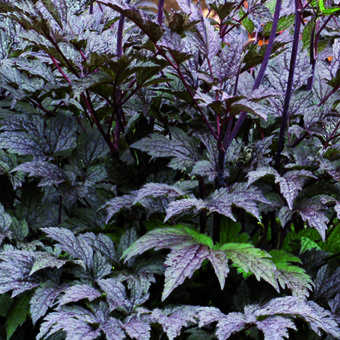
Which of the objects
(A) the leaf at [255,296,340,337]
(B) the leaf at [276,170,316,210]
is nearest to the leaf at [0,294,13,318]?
(A) the leaf at [255,296,340,337]

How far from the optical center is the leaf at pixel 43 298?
3.45ft

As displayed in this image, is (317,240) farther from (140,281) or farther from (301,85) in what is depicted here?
(140,281)

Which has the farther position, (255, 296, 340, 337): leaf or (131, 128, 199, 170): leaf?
(131, 128, 199, 170): leaf

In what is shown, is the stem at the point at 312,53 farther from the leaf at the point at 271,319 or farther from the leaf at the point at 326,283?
the leaf at the point at 271,319

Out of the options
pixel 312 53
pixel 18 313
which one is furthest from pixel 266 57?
pixel 18 313

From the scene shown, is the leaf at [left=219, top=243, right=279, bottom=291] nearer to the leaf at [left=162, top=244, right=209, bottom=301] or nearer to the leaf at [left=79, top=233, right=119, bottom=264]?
the leaf at [left=162, top=244, right=209, bottom=301]

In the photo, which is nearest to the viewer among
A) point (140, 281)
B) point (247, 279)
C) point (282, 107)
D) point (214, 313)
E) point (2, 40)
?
point (214, 313)

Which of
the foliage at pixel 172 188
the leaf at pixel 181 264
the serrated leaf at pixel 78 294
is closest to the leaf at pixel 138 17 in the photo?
the foliage at pixel 172 188

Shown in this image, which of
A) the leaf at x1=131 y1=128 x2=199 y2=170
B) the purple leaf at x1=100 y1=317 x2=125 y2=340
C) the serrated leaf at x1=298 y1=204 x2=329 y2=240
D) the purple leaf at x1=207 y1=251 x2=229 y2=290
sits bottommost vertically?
the purple leaf at x1=100 y1=317 x2=125 y2=340

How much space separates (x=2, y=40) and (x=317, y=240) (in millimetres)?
1249

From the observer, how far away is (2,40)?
5.41ft

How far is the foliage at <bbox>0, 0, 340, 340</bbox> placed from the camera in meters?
1.05

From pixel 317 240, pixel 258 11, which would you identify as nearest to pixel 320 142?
pixel 317 240

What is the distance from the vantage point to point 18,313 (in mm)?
1176
